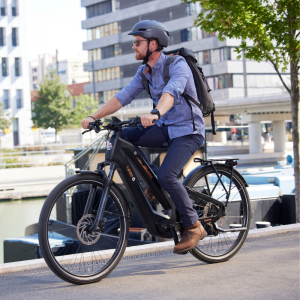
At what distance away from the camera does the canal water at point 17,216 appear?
799 inches

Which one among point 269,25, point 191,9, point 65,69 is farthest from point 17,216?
point 65,69

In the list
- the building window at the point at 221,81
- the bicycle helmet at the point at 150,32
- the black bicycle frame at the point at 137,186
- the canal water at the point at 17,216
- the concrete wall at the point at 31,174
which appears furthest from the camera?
the building window at the point at 221,81

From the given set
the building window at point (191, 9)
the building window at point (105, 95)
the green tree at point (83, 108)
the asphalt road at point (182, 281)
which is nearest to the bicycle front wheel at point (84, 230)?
the asphalt road at point (182, 281)

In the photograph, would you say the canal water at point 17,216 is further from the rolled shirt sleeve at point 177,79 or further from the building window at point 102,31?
the building window at point 102,31

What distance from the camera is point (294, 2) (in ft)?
Answer: 26.8

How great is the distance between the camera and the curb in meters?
4.14

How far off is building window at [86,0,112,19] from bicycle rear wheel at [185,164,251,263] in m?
77.8

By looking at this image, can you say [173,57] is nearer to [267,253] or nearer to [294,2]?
[267,253]

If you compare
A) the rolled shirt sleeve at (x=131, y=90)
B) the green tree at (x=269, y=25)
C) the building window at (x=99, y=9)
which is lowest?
the rolled shirt sleeve at (x=131, y=90)

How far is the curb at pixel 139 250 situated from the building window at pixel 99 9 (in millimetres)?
76925

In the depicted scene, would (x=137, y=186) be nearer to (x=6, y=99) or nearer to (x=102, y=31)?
(x=6, y=99)

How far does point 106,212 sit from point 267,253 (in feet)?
5.89

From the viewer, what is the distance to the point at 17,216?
2338 centimetres

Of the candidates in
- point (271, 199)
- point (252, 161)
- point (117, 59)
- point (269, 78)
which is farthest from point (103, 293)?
point (117, 59)
